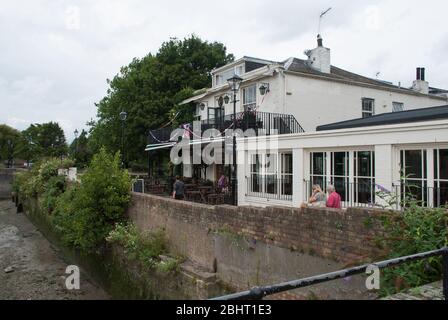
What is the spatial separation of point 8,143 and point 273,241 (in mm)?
81441

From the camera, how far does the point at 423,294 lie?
4.05 metres

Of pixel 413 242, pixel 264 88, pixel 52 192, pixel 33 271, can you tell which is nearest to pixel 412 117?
pixel 264 88

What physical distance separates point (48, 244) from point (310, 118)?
17.4 meters

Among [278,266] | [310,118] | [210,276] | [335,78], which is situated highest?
[335,78]

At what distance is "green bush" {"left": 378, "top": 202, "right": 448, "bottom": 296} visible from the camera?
4.82m

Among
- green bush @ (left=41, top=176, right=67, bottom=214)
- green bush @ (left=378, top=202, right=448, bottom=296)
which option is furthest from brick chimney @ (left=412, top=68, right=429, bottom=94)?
green bush @ (left=41, top=176, right=67, bottom=214)

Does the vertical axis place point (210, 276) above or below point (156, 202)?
below

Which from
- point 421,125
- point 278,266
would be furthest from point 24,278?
point 421,125

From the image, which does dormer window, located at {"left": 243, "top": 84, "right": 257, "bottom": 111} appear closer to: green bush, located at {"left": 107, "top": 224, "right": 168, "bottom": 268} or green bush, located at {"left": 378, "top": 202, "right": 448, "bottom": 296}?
green bush, located at {"left": 107, "top": 224, "right": 168, "bottom": 268}

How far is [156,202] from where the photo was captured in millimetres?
13086

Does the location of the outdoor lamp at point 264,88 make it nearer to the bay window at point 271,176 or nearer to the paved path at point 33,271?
the bay window at point 271,176

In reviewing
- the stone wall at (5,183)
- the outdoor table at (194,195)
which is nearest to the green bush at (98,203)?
the outdoor table at (194,195)

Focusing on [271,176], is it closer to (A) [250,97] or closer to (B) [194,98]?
(A) [250,97]
